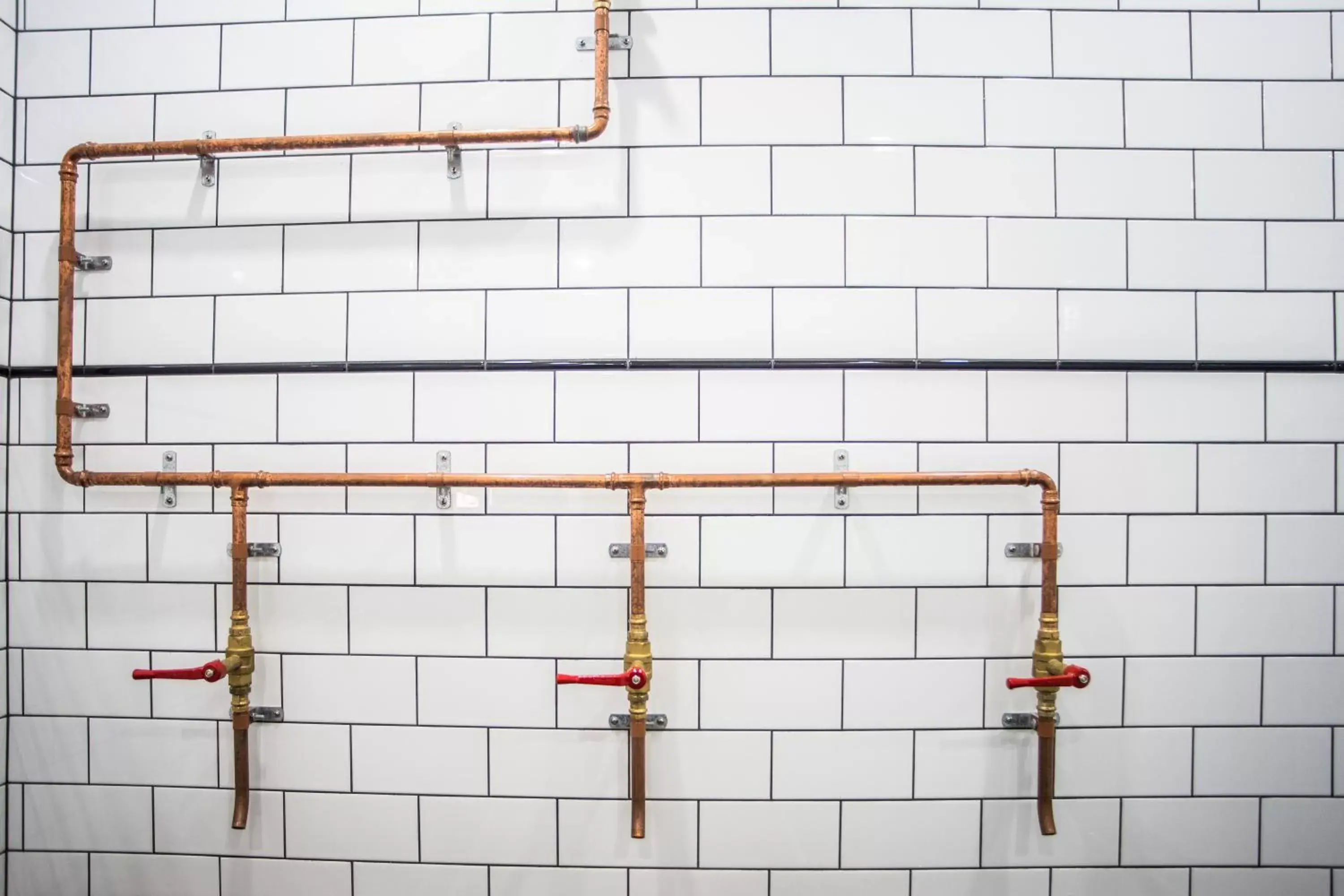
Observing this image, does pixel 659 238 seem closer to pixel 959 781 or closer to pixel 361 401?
pixel 361 401

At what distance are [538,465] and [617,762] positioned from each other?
1.92ft

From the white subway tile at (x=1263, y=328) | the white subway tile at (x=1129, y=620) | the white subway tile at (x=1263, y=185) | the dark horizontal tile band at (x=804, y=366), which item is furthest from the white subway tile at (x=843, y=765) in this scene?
the white subway tile at (x=1263, y=185)

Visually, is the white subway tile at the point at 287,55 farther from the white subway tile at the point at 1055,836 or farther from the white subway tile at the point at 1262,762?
the white subway tile at the point at 1262,762

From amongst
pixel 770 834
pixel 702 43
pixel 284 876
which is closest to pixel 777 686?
pixel 770 834

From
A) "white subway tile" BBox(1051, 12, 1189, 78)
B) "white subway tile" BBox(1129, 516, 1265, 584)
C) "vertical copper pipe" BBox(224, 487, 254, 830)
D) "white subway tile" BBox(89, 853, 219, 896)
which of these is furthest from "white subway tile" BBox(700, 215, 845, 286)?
"white subway tile" BBox(89, 853, 219, 896)

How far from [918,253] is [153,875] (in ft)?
6.36

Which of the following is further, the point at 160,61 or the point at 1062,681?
the point at 160,61

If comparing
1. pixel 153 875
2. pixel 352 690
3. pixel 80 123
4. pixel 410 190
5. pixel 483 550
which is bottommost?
pixel 153 875

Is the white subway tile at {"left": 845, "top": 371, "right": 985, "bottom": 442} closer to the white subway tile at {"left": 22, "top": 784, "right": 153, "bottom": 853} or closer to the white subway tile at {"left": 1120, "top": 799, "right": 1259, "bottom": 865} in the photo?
the white subway tile at {"left": 1120, "top": 799, "right": 1259, "bottom": 865}

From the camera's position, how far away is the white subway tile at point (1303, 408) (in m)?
1.21

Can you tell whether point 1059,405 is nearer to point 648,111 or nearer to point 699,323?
point 699,323

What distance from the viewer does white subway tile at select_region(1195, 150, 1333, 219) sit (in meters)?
1.22

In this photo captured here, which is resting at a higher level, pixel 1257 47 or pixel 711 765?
pixel 1257 47

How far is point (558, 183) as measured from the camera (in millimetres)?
1230
